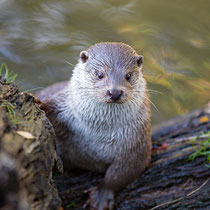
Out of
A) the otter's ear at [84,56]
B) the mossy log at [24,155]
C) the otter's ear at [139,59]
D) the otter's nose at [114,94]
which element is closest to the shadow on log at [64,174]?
the mossy log at [24,155]

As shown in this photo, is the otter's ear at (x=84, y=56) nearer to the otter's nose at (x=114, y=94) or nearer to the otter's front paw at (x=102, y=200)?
the otter's nose at (x=114, y=94)

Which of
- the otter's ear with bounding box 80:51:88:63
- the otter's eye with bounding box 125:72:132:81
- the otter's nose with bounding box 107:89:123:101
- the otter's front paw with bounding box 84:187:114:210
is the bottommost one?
the otter's front paw with bounding box 84:187:114:210

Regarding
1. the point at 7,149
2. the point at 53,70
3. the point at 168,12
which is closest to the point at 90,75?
the point at 7,149

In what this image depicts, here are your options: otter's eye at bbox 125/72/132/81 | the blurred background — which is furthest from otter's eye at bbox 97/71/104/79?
the blurred background

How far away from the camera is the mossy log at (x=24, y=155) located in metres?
1.69

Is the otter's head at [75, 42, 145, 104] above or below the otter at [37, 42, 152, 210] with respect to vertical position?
above

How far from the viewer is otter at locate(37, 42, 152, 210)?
10.4 ft

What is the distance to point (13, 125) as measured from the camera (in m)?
2.15

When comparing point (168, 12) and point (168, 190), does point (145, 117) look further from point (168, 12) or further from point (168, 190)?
point (168, 12)

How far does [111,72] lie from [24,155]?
133 cm

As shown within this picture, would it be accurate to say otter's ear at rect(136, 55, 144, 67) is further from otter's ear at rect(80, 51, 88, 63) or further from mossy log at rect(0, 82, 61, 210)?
mossy log at rect(0, 82, 61, 210)

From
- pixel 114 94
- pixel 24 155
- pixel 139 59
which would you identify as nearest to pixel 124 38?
pixel 139 59

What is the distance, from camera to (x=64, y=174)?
3.52 m

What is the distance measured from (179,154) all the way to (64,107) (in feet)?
4.01
